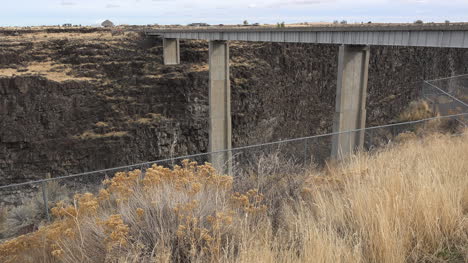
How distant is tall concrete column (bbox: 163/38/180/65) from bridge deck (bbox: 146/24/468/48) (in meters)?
13.9

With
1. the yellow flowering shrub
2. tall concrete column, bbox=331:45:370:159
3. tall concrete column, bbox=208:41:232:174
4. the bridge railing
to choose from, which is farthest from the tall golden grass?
tall concrete column, bbox=208:41:232:174

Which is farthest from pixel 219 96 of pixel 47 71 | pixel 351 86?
pixel 47 71

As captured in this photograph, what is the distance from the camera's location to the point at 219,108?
29703mm

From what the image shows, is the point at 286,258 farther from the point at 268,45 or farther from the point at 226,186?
the point at 268,45

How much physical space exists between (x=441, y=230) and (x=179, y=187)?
3.27 meters

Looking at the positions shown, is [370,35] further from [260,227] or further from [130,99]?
[130,99]

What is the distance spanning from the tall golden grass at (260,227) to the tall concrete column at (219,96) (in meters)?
23.5

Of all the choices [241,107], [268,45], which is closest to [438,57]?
[268,45]

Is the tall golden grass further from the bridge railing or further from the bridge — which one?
the bridge

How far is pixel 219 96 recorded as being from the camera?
29.7 metres

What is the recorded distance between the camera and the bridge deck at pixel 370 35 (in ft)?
45.5

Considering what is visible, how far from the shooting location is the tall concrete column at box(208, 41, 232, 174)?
29.3 meters

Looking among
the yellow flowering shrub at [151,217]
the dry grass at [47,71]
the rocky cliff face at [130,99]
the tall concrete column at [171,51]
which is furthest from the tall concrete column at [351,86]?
the dry grass at [47,71]

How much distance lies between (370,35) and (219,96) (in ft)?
47.2
